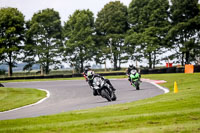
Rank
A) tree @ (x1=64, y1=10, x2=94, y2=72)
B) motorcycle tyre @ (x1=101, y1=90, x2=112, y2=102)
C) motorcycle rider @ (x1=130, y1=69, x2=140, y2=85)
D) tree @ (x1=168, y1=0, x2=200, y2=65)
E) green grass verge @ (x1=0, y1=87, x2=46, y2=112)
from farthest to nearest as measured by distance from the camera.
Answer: tree @ (x1=64, y1=10, x2=94, y2=72)
tree @ (x1=168, y1=0, x2=200, y2=65)
motorcycle rider @ (x1=130, y1=69, x2=140, y2=85)
green grass verge @ (x1=0, y1=87, x2=46, y2=112)
motorcycle tyre @ (x1=101, y1=90, x2=112, y2=102)

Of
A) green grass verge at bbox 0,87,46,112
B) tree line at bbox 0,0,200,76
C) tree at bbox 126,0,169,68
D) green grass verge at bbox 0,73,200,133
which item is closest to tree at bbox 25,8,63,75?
tree line at bbox 0,0,200,76

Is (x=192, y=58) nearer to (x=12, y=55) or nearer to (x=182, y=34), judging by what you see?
(x=182, y=34)

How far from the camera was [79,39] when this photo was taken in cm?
6994

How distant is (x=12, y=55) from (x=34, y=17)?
829 cm

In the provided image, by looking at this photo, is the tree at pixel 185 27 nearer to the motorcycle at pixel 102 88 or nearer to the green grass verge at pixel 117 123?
the motorcycle at pixel 102 88

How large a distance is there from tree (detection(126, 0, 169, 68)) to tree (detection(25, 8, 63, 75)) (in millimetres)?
14160

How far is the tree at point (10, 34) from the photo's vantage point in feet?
222

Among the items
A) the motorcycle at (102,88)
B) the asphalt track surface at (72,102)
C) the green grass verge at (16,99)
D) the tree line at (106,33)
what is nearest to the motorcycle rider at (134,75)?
the asphalt track surface at (72,102)

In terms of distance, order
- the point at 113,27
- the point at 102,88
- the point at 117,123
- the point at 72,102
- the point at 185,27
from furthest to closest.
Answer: the point at 113,27 < the point at 185,27 < the point at 72,102 < the point at 102,88 < the point at 117,123

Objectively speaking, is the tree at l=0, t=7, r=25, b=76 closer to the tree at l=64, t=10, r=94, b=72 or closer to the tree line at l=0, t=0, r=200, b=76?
the tree line at l=0, t=0, r=200, b=76

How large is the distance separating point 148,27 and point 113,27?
814 cm

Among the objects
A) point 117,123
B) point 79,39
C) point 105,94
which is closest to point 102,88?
point 105,94

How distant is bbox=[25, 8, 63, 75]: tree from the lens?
7100 cm

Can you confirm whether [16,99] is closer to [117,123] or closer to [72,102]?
[72,102]
